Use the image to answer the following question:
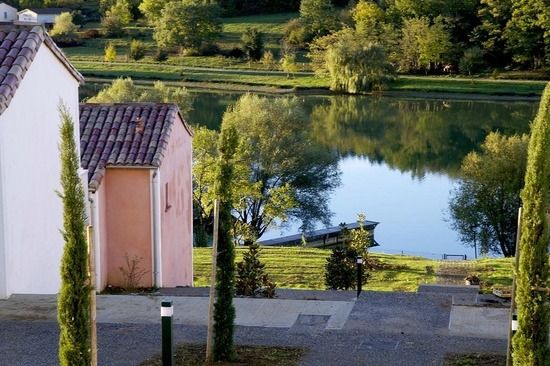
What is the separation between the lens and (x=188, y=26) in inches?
3730

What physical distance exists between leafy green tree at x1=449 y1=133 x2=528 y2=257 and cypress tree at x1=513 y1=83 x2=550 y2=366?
2696cm

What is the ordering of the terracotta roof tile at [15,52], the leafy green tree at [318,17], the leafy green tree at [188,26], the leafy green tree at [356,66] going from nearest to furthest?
the terracotta roof tile at [15,52] < the leafy green tree at [356,66] < the leafy green tree at [188,26] < the leafy green tree at [318,17]

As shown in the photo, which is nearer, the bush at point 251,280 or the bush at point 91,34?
the bush at point 251,280

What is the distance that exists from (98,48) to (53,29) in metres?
7.64

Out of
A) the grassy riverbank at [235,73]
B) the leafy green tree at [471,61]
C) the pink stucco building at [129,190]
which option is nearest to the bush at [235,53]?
the grassy riverbank at [235,73]

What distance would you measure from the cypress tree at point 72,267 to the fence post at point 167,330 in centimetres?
90

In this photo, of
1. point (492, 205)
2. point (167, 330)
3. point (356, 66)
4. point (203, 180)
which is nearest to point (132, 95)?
point (203, 180)

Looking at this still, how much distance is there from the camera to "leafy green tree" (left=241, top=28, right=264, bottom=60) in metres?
92.4

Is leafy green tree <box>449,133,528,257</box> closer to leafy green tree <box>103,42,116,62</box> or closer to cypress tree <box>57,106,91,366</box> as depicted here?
cypress tree <box>57,106,91,366</box>

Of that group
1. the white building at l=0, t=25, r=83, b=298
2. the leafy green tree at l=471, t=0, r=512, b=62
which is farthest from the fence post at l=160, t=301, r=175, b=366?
the leafy green tree at l=471, t=0, r=512, b=62

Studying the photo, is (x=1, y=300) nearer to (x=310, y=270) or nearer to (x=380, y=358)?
(x=380, y=358)

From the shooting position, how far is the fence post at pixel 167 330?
8.70m

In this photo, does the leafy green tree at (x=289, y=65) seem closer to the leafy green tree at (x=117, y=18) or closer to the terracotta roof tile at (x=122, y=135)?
the leafy green tree at (x=117, y=18)

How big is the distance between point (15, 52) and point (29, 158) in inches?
60.1
